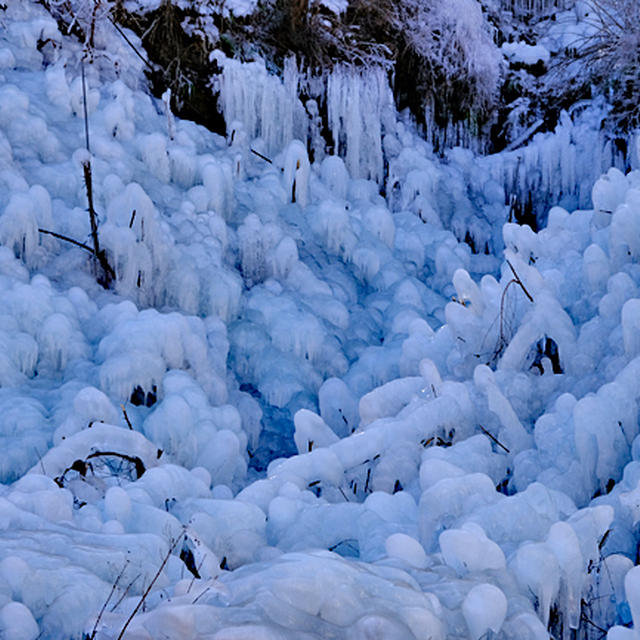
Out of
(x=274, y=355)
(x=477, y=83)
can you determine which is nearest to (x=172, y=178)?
(x=274, y=355)

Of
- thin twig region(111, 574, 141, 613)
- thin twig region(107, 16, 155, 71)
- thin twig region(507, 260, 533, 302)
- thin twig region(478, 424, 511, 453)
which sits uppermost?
thin twig region(107, 16, 155, 71)

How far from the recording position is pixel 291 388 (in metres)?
5.90

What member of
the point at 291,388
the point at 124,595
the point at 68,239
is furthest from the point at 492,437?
the point at 68,239

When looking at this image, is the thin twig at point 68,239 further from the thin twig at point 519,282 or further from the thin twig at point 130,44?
the thin twig at point 519,282

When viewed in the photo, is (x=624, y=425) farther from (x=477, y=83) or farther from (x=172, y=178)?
(x=477, y=83)

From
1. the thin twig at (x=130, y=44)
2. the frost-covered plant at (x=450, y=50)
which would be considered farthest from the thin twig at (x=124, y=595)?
the frost-covered plant at (x=450, y=50)

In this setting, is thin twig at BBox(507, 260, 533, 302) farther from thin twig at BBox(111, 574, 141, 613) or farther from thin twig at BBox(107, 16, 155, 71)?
thin twig at BBox(107, 16, 155, 71)

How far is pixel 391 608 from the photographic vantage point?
2.43m

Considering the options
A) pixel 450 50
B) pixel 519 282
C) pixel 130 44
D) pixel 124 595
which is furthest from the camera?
pixel 450 50

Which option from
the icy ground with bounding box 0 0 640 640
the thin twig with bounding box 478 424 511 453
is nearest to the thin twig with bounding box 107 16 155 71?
the icy ground with bounding box 0 0 640 640

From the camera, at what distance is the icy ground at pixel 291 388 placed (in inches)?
105

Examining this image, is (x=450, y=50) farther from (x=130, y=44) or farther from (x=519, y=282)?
(x=519, y=282)

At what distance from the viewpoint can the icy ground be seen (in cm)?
267

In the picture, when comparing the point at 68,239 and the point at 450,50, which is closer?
the point at 68,239
